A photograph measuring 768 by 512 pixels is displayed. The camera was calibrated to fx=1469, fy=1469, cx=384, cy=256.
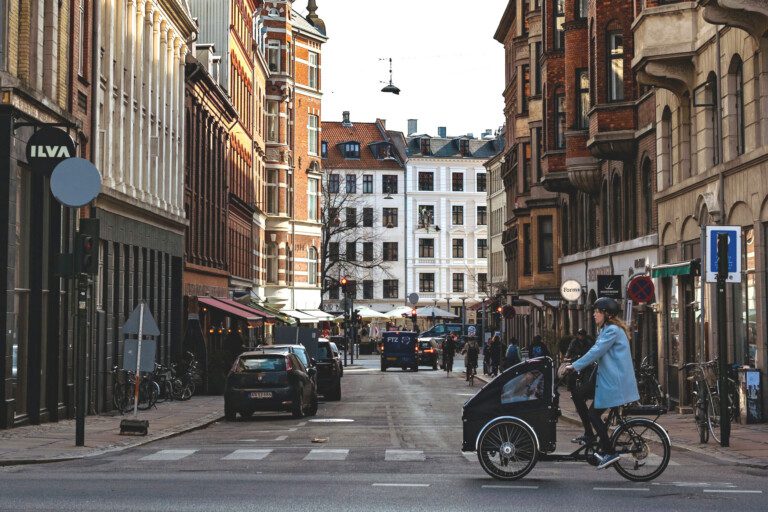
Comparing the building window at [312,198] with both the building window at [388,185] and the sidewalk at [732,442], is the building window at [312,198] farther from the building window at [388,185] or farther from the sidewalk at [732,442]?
the sidewalk at [732,442]

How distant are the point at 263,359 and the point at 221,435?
494 cm

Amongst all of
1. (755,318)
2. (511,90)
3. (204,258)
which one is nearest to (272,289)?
(511,90)

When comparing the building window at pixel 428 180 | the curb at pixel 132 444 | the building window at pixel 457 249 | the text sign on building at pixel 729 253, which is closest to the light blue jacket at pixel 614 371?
the text sign on building at pixel 729 253

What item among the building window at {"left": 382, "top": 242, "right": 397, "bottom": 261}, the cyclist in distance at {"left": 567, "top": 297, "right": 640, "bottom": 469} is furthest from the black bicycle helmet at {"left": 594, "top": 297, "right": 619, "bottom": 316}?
the building window at {"left": 382, "top": 242, "right": 397, "bottom": 261}

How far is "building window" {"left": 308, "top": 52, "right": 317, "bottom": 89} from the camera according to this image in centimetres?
9206

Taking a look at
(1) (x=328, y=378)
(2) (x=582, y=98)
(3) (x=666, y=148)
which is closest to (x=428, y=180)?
(2) (x=582, y=98)

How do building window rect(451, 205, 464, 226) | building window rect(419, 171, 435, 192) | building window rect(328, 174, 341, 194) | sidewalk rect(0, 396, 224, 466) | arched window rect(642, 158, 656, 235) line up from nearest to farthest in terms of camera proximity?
sidewalk rect(0, 396, 224, 466), arched window rect(642, 158, 656, 235), building window rect(328, 174, 341, 194), building window rect(451, 205, 464, 226), building window rect(419, 171, 435, 192)

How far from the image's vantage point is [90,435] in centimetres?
2314

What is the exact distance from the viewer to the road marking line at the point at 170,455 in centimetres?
1814

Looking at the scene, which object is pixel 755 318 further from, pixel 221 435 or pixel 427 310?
pixel 427 310

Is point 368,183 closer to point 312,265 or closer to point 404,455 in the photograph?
point 312,265

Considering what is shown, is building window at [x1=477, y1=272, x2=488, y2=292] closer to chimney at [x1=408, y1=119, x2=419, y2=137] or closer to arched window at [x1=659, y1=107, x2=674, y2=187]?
chimney at [x1=408, y1=119, x2=419, y2=137]

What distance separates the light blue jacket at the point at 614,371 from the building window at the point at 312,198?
74.5 metres

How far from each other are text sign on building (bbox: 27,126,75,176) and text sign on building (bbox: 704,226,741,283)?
10.7 metres
